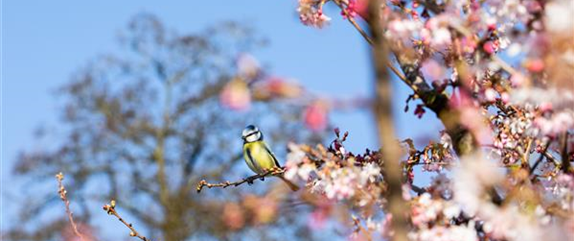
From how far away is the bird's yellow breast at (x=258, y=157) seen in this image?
8008mm

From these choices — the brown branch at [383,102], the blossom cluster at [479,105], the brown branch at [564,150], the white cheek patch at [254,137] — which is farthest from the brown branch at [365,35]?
the white cheek patch at [254,137]

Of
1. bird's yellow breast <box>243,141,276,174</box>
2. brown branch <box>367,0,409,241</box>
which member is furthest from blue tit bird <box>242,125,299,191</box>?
brown branch <box>367,0,409,241</box>

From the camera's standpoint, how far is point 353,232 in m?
3.64

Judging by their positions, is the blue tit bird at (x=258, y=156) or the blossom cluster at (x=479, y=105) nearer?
the blossom cluster at (x=479, y=105)

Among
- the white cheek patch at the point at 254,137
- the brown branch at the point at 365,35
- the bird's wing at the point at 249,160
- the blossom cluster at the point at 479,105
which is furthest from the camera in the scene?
the white cheek patch at the point at 254,137

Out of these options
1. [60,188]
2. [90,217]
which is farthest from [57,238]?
[60,188]

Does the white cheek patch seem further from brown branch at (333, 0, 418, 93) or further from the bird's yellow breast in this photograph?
brown branch at (333, 0, 418, 93)

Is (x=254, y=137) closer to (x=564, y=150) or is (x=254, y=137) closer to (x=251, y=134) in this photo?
(x=251, y=134)

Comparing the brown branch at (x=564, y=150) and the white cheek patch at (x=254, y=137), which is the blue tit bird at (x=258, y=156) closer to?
the white cheek patch at (x=254, y=137)

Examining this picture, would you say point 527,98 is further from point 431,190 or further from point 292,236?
point 292,236

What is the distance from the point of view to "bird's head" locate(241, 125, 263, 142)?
8633 millimetres

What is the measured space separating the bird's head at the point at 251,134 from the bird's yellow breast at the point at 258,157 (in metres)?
0.34

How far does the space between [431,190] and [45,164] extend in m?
19.7

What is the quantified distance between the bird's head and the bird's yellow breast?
336mm
